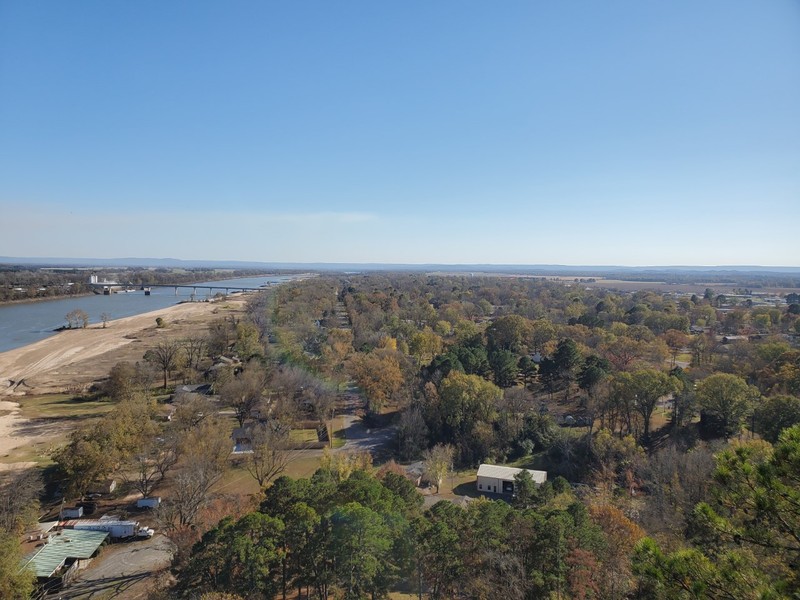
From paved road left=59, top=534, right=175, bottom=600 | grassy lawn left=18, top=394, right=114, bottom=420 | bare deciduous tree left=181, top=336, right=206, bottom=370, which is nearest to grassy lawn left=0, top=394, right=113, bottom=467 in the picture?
grassy lawn left=18, top=394, right=114, bottom=420

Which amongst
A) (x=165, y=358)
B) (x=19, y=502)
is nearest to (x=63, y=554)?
(x=19, y=502)

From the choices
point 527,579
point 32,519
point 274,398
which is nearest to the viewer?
point 527,579

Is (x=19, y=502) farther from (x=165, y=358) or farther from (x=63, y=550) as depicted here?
(x=165, y=358)

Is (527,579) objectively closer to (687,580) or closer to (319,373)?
(687,580)

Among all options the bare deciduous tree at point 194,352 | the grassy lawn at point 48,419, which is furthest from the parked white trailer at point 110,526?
the bare deciduous tree at point 194,352

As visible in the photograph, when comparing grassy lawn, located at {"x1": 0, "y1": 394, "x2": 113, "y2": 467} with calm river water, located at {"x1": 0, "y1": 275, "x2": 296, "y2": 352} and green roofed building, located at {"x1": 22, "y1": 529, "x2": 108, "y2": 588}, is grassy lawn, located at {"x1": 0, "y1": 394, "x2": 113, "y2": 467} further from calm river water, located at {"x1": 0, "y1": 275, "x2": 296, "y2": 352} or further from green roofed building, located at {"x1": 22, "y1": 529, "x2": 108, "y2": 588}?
calm river water, located at {"x1": 0, "y1": 275, "x2": 296, "y2": 352}

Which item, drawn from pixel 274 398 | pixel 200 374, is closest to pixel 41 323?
pixel 200 374
